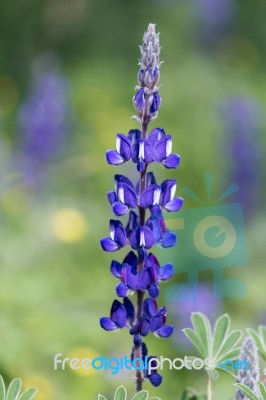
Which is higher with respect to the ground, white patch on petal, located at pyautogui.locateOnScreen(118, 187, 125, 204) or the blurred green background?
the blurred green background

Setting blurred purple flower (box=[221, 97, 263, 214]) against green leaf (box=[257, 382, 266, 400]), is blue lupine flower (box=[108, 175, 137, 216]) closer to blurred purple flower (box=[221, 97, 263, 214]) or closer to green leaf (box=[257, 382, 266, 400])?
green leaf (box=[257, 382, 266, 400])

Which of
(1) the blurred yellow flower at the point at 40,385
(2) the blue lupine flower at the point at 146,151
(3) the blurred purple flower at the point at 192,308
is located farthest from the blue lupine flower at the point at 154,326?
(3) the blurred purple flower at the point at 192,308

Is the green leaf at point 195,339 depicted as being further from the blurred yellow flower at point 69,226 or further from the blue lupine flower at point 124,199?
the blurred yellow flower at point 69,226

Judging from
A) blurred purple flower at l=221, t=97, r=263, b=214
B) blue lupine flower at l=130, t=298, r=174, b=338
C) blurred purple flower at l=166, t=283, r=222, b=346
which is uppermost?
blurred purple flower at l=221, t=97, r=263, b=214

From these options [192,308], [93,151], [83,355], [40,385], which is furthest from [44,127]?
[40,385]

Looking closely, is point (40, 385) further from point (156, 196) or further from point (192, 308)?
point (156, 196)

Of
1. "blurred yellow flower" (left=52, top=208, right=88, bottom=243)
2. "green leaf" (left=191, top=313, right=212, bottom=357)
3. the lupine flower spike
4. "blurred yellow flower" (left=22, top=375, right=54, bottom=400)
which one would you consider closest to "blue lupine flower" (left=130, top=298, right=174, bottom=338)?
the lupine flower spike

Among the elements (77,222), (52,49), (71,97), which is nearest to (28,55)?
(52,49)
